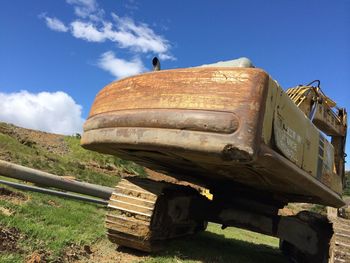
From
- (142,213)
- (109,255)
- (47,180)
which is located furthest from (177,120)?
(47,180)

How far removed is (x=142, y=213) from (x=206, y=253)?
1.36 m

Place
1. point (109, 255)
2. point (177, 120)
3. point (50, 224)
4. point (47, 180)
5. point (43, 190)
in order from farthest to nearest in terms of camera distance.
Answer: point (47, 180)
point (43, 190)
point (50, 224)
point (109, 255)
point (177, 120)

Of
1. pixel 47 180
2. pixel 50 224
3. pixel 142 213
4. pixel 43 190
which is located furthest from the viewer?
pixel 47 180

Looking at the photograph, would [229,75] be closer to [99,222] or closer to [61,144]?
[99,222]

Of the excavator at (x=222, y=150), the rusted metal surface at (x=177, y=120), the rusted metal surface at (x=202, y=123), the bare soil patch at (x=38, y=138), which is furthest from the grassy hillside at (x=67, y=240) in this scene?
the bare soil patch at (x=38, y=138)

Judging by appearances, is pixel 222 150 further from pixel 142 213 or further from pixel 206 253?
pixel 206 253

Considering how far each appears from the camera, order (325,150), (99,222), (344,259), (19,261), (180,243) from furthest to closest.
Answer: (99,222)
(180,243)
(325,150)
(344,259)
(19,261)

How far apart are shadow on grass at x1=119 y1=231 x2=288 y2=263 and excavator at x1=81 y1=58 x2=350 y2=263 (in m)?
0.16

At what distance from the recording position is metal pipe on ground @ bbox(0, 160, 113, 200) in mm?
8516

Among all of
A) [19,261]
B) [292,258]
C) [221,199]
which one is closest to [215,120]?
[19,261]

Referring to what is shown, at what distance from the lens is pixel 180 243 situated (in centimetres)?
634

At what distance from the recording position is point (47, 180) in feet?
29.1

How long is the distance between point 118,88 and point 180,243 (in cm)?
250

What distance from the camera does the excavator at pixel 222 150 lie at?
404 centimetres
